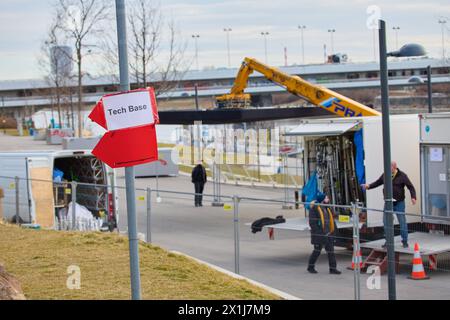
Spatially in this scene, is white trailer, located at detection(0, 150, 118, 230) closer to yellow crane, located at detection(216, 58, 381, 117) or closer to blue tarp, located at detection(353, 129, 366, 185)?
blue tarp, located at detection(353, 129, 366, 185)

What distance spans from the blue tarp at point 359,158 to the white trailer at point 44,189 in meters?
5.81

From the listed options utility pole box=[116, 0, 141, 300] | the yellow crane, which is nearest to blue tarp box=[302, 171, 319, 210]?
the yellow crane

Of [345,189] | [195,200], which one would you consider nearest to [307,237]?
[345,189]

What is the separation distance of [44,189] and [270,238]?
6339 millimetres

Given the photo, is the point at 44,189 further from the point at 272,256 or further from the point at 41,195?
the point at 272,256

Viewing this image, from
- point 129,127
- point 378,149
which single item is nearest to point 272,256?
point 378,149

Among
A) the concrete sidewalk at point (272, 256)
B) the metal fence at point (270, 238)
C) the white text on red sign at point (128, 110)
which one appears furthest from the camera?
the metal fence at point (270, 238)

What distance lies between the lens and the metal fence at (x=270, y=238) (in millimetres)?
14070

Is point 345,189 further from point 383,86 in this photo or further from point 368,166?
point 383,86

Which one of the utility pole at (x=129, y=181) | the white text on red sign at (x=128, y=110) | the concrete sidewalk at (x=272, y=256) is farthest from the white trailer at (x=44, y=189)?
the white text on red sign at (x=128, y=110)

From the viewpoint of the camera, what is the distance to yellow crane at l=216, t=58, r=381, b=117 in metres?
24.1

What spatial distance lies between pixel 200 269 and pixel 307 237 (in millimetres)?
3881

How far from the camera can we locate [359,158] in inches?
741

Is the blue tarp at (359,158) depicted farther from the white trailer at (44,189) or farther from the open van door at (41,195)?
the open van door at (41,195)
